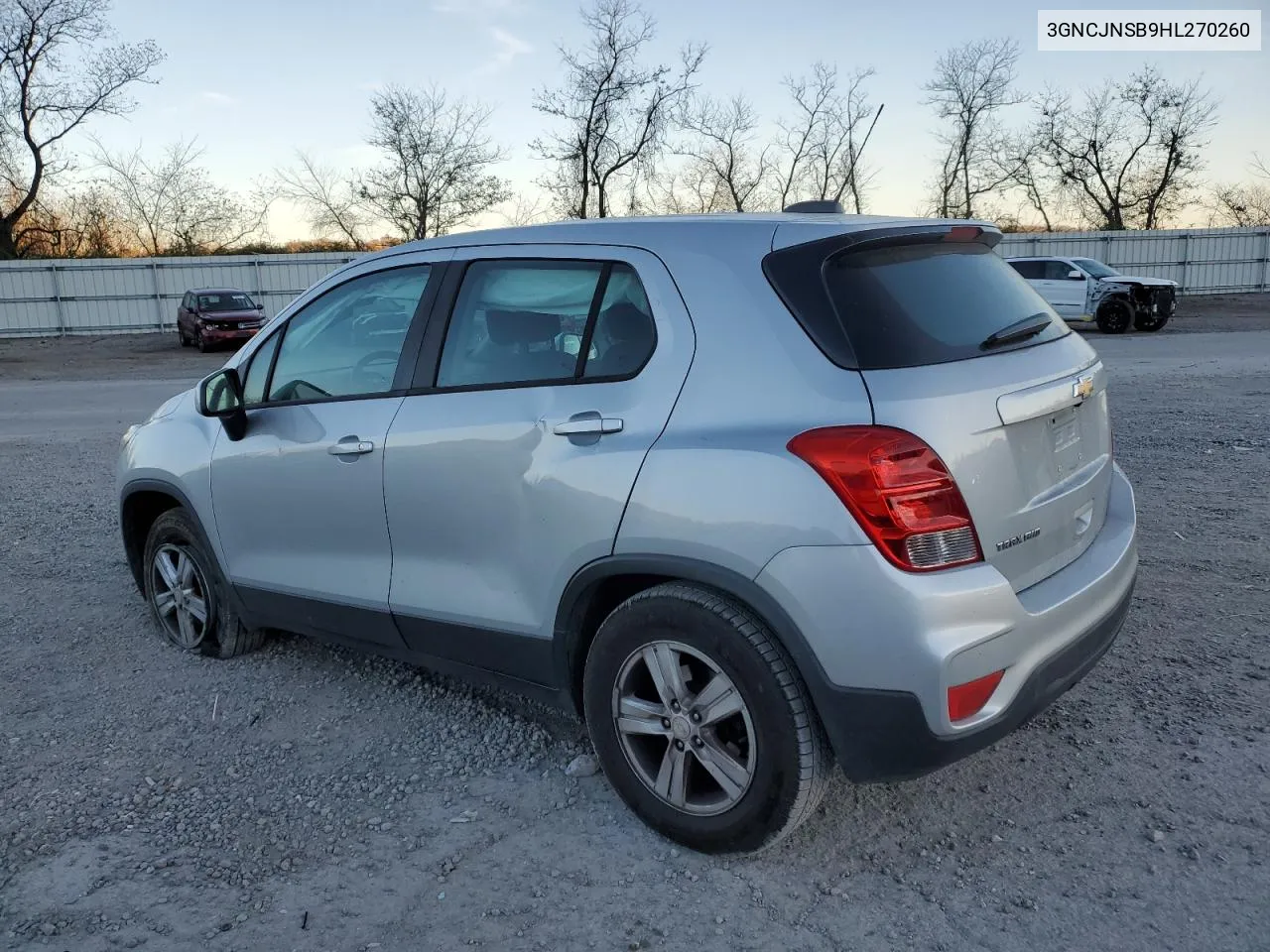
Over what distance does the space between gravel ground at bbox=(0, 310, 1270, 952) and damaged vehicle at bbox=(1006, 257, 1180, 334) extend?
20060 millimetres

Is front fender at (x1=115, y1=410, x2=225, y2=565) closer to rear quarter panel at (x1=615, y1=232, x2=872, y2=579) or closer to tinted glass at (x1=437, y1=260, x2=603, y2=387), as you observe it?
tinted glass at (x1=437, y1=260, x2=603, y2=387)

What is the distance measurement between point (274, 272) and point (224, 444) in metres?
33.0

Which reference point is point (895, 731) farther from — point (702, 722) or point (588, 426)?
point (588, 426)

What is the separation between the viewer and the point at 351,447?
3600 mm

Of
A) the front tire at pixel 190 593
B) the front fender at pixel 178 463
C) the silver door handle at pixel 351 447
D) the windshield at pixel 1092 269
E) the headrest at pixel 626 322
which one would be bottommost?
the front tire at pixel 190 593

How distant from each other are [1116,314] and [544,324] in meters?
22.7

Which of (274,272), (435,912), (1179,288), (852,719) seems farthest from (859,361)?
(1179,288)

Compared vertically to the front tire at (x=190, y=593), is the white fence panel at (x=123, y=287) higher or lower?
higher

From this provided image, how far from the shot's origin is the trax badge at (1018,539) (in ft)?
8.75

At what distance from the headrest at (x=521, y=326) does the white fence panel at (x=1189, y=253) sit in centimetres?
3537

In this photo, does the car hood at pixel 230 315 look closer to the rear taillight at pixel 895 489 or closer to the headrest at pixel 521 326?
the headrest at pixel 521 326

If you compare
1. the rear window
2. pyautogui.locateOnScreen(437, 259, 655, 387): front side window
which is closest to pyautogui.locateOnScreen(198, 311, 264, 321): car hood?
pyautogui.locateOnScreen(437, 259, 655, 387): front side window

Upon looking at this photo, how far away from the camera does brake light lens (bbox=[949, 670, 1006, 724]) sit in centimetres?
253

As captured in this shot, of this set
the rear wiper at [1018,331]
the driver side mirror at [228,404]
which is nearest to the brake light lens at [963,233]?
the rear wiper at [1018,331]
